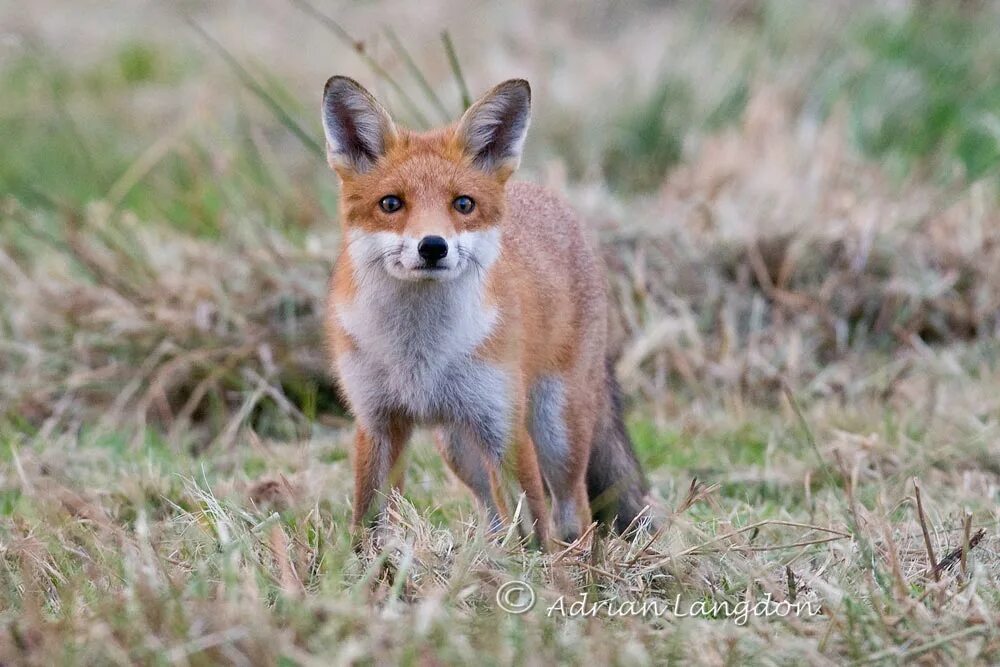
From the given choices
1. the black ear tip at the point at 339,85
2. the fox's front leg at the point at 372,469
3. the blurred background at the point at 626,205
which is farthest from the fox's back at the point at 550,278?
the blurred background at the point at 626,205

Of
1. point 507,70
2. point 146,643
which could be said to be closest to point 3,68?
point 507,70

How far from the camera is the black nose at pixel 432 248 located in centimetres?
370

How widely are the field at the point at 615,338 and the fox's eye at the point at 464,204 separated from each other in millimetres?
1016

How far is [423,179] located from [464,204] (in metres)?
0.15

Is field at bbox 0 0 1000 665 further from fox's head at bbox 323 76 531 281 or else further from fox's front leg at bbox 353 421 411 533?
fox's head at bbox 323 76 531 281

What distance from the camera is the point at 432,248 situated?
3.70 m

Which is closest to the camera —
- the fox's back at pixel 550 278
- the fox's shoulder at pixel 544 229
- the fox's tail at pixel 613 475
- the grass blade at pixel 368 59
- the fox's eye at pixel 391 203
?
the fox's eye at pixel 391 203

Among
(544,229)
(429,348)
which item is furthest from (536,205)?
(429,348)

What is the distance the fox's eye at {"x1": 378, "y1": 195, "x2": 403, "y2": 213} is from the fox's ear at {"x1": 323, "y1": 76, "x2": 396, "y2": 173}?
0.24 meters

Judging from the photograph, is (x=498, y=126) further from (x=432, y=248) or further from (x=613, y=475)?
(x=613, y=475)

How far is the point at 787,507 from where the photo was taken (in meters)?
5.10

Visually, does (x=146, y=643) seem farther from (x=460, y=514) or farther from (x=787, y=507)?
(x=787, y=507)

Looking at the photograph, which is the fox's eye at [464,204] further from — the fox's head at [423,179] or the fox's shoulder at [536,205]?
the fox's shoulder at [536,205]

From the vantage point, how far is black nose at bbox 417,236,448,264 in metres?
3.70
